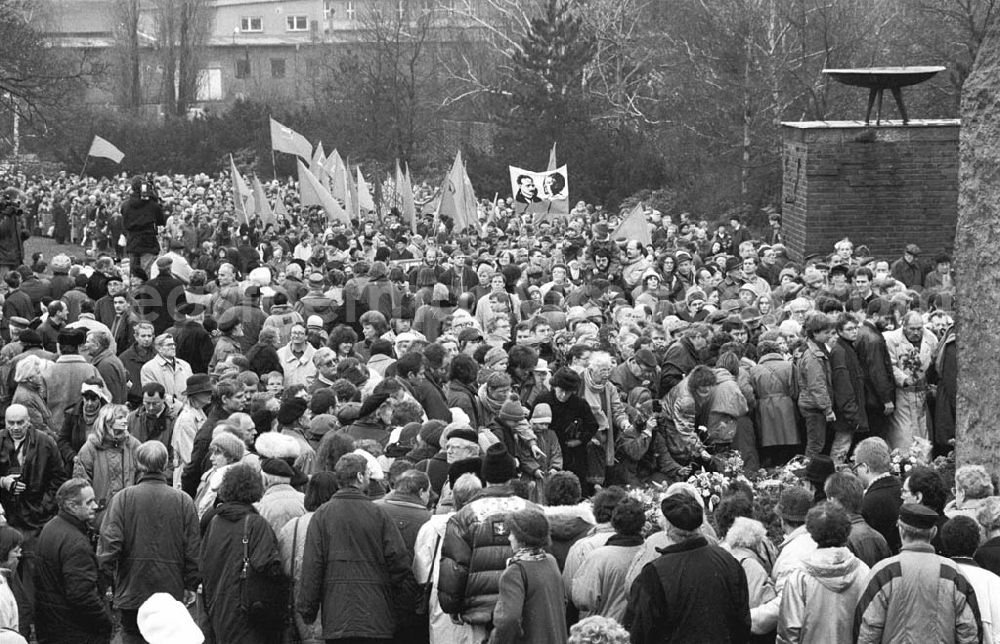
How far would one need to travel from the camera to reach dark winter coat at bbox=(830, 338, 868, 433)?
1291cm

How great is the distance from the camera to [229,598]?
338 inches

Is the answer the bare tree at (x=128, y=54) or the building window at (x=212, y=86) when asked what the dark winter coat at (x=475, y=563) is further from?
the building window at (x=212, y=86)

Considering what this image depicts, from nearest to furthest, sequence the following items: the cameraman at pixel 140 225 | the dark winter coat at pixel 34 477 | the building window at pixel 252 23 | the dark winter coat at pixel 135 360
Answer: the dark winter coat at pixel 34 477 < the dark winter coat at pixel 135 360 < the cameraman at pixel 140 225 < the building window at pixel 252 23

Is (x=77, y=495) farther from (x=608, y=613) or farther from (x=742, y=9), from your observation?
(x=742, y=9)

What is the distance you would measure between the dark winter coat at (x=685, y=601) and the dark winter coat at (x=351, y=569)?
154 cm

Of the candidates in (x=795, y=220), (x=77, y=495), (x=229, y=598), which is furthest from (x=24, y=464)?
(x=795, y=220)

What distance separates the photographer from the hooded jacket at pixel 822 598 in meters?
7.57

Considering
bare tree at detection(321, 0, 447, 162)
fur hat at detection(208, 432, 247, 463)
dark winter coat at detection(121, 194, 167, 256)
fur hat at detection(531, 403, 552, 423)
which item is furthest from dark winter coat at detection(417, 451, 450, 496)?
bare tree at detection(321, 0, 447, 162)

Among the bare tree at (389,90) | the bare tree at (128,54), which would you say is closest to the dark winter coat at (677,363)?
the bare tree at (389,90)

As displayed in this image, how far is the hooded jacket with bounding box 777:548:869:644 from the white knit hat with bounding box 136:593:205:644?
309 centimetres

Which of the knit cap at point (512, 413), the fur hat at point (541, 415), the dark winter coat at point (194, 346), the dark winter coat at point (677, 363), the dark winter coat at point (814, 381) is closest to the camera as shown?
the knit cap at point (512, 413)

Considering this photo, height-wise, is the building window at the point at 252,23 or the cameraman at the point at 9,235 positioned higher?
the building window at the point at 252,23

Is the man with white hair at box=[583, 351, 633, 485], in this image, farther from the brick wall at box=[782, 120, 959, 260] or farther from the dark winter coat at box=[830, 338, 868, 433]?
the brick wall at box=[782, 120, 959, 260]

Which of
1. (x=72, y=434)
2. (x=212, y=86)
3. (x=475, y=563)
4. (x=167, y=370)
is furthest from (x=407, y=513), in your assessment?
(x=212, y=86)
